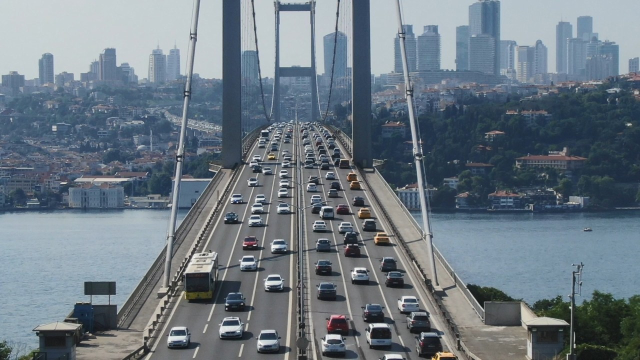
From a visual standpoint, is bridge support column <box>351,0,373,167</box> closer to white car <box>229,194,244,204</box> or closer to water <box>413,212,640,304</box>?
white car <box>229,194,244,204</box>

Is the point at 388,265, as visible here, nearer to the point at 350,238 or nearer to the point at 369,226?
the point at 350,238

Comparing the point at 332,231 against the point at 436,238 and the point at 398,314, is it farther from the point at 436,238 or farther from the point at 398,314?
the point at 436,238

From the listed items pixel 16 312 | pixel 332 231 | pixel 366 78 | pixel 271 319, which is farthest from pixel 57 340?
pixel 16 312

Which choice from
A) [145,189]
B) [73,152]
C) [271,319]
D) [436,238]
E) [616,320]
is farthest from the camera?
[73,152]

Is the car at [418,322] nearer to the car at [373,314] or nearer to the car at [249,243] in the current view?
the car at [373,314]

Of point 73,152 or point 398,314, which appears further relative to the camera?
point 73,152

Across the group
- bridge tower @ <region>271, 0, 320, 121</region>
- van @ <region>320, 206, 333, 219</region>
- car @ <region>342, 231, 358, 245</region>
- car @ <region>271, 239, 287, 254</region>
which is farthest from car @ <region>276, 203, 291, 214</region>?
bridge tower @ <region>271, 0, 320, 121</region>

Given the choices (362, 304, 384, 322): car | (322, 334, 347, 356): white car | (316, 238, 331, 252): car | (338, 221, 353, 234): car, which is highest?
(338, 221, 353, 234): car

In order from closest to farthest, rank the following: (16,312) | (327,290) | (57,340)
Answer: (57,340) < (327,290) < (16,312)

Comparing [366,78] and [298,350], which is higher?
[366,78]
